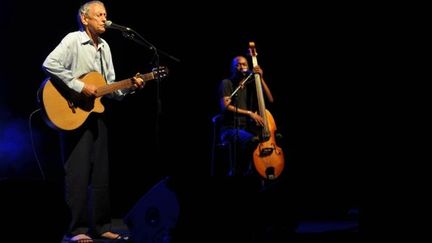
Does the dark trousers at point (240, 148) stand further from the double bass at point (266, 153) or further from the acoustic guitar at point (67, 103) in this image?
the acoustic guitar at point (67, 103)

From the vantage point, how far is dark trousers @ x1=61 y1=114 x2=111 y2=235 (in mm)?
4098

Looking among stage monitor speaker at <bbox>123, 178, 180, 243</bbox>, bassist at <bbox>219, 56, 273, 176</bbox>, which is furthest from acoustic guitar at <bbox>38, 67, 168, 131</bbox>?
bassist at <bbox>219, 56, 273, 176</bbox>

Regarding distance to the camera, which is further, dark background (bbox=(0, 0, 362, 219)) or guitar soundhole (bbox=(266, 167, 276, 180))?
dark background (bbox=(0, 0, 362, 219))

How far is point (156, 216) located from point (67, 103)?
1.38m

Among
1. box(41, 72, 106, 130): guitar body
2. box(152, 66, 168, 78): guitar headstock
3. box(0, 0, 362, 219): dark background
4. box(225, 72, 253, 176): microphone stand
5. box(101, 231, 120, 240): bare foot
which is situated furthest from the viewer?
box(0, 0, 362, 219): dark background

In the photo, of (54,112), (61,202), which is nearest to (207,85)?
(54,112)

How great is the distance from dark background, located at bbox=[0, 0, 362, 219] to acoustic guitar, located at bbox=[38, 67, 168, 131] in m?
2.07

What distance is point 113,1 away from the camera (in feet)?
21.4

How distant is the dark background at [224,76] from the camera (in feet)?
21.6

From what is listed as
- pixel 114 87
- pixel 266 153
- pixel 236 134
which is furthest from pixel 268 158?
pixel 114 87

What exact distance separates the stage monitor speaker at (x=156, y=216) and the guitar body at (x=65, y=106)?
106 cm

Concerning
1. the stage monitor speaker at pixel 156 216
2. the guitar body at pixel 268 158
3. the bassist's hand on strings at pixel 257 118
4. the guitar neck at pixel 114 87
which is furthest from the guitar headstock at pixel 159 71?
the guitar body at pixel 268 158

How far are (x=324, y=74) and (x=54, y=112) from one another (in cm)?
451

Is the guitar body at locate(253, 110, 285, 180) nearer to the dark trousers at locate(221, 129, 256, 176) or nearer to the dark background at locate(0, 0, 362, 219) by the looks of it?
the dark trousers at locate(221, 129, 256, 176)
